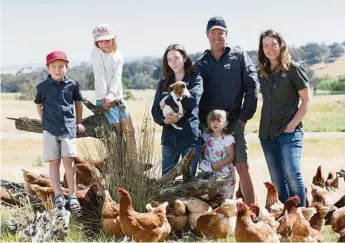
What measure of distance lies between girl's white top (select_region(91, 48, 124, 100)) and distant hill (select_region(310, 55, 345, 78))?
74.4 meters

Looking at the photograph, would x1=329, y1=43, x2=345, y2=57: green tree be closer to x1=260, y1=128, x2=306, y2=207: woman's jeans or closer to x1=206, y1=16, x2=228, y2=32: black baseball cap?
x1=260, y1=128, x2=306, y2=207: woman's jeans

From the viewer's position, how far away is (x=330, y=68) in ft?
289

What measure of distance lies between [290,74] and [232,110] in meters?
0.74

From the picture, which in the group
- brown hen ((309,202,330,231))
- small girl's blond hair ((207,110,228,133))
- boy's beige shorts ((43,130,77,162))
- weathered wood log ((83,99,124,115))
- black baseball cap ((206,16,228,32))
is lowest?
brown hen ((309,202,330,231))

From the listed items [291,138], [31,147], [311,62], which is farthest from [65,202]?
[311,62]

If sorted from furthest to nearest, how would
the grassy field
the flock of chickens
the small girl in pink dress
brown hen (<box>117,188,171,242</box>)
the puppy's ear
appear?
the grassy field, the small girl in pink dress, the puppy's ear, brown hen (<box>117,188,171,242</box>), the flock of chickens

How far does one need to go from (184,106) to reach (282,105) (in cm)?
109

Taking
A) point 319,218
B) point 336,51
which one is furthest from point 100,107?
point 336,51

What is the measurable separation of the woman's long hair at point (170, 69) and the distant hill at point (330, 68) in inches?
2931

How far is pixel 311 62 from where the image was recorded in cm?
9650

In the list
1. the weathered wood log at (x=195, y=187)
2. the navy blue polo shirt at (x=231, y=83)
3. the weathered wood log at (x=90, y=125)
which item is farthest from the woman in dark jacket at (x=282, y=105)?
the weathered wood log at (x=90, y=125)

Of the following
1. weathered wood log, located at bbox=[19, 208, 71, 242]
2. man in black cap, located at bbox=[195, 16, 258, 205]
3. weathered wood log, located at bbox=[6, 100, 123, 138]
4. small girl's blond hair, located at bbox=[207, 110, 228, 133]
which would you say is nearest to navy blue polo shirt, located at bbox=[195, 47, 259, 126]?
man in black cap, located at bbox=[195, 16, 258, 205]

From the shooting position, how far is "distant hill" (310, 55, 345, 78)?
8081 centimetres

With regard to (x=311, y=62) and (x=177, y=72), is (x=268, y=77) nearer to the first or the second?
(x=177, y=72)
